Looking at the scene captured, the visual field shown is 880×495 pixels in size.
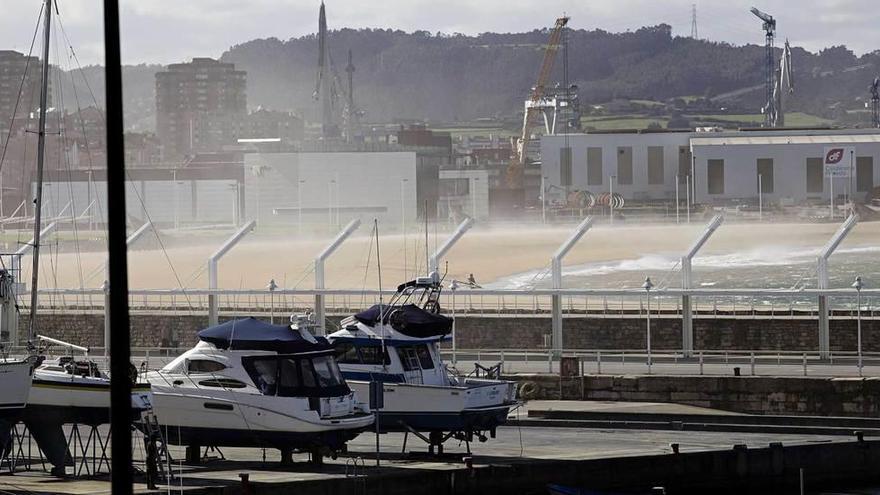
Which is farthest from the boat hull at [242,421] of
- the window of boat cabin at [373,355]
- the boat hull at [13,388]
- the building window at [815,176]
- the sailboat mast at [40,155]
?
the building window at [815,176]

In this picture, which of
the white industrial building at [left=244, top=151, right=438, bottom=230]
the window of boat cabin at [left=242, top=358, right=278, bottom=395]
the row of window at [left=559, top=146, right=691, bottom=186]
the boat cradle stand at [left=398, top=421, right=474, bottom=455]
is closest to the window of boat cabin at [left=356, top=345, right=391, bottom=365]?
the boat cradle stand at [left=398, top=421, right=474, bottom=455]

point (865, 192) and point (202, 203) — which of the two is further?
point (202, 203)

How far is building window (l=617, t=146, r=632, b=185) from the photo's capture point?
12444 cm

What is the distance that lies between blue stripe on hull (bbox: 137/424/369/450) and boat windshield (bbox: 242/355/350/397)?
2.10 ft

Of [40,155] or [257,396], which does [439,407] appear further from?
[40,155]

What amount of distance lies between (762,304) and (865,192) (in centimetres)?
4734

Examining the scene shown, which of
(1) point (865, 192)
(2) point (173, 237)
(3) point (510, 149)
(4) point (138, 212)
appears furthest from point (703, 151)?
(3) point (510, 149)

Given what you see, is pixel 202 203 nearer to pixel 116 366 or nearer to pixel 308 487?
pixel 308 487

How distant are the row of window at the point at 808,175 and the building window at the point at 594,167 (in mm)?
12392

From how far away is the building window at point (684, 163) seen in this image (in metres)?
121

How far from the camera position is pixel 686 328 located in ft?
152

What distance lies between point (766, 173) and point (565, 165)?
18953 millimetres

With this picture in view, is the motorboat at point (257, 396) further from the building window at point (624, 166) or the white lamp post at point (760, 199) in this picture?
the building window at point (624, 166)

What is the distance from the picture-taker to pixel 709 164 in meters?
114
